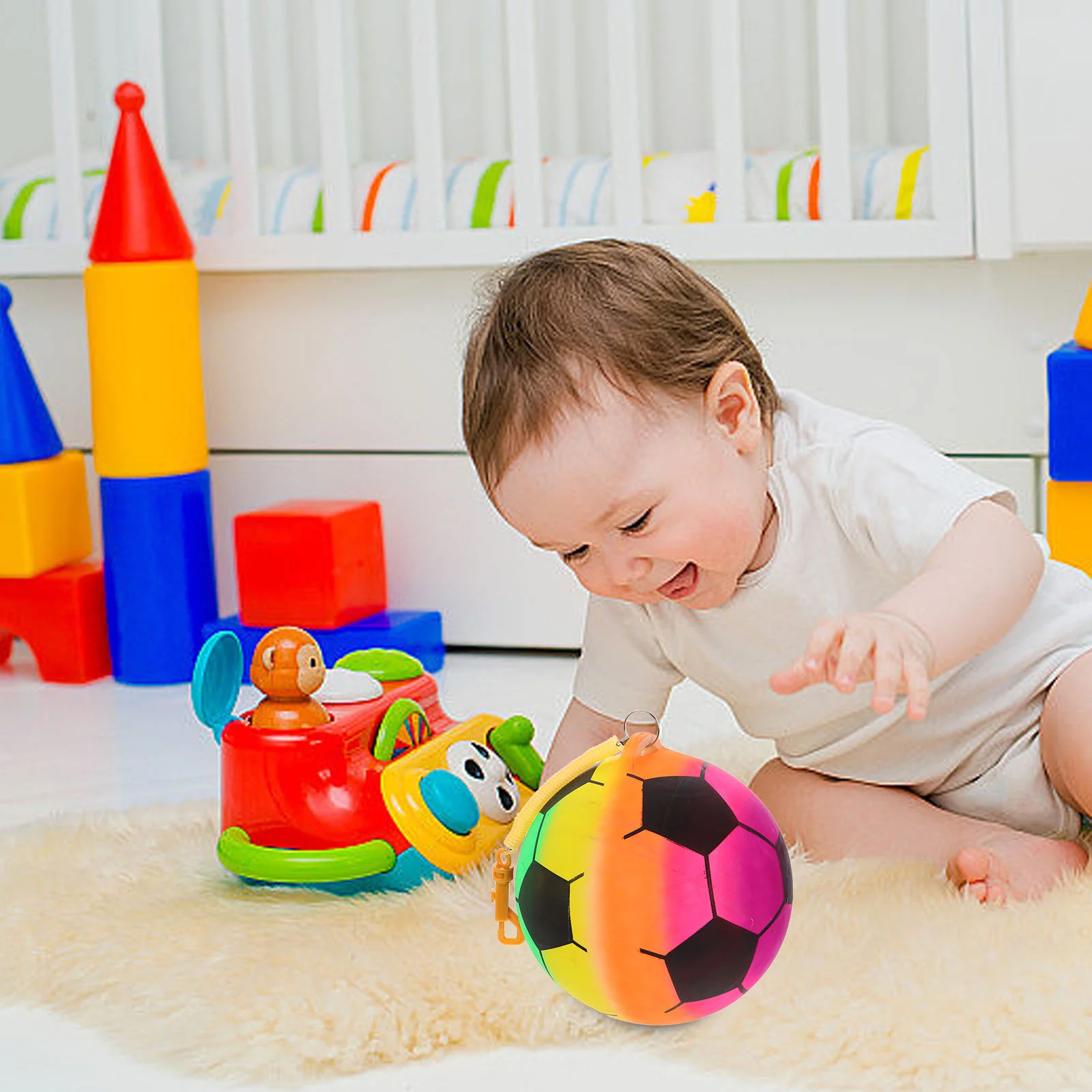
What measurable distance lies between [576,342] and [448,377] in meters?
0.93

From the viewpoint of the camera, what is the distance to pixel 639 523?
945 mm

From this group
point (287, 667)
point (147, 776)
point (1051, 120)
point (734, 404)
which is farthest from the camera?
point (1051, 120)

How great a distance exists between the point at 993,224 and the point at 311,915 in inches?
38.1

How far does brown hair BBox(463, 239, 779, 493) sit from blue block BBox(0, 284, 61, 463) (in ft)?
3.00

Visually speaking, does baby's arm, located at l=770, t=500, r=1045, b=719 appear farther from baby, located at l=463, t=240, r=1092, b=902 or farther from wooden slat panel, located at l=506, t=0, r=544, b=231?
wooden slat panel, located at l=506, t=0, r=544, b=231

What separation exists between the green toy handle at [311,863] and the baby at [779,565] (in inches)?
5.9

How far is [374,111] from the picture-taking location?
231 centimetres

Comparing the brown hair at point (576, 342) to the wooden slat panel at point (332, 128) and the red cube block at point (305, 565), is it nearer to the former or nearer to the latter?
the red cube block at point (305, 565)

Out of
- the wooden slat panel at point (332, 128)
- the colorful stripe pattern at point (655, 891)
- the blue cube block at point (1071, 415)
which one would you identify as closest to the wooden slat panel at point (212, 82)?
the wooden slat panel at point (332, 128)

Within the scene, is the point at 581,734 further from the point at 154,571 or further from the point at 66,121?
the point at 66,121

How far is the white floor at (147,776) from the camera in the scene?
33.0 inches

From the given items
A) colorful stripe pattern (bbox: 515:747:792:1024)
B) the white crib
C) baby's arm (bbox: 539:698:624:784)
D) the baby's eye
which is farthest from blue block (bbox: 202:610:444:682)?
colorful stripe pattern (bbox: 515:747:792:1024)

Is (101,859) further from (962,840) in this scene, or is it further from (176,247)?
(176,247)

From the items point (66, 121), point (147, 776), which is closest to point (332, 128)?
point (66, 121)
